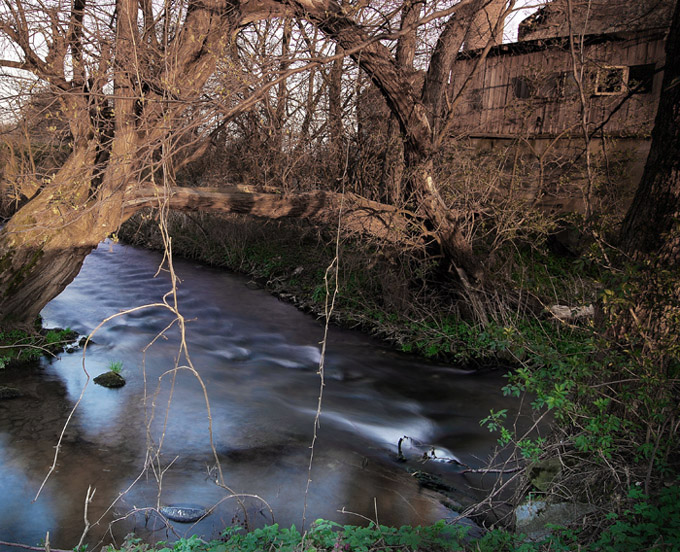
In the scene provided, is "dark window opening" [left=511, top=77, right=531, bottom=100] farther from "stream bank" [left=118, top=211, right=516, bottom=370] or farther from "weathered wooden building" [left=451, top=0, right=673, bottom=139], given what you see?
"stream bank" [left=118, top=211, right=516, bottom=370]

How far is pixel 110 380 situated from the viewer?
8812 millimetres

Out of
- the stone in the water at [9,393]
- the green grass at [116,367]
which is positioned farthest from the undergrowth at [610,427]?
the green grass at [116,367]

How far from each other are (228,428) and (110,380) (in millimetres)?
2396

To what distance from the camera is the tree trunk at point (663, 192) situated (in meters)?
4.47

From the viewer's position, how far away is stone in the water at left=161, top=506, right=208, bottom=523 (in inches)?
212

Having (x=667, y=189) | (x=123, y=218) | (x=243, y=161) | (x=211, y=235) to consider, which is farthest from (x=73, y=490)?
(x=211, y=235)

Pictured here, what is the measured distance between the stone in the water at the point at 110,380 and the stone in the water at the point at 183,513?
369cm

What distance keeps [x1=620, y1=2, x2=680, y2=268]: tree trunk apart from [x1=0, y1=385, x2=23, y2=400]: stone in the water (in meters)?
7.98

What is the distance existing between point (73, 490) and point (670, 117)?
6585mm

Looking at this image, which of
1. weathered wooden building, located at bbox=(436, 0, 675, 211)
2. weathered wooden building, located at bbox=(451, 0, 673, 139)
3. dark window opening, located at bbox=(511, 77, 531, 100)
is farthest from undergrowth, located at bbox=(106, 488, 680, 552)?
dark window opening, located at bbox=(511, 77, 531, 100)

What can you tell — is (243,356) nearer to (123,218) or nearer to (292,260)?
(123,218)

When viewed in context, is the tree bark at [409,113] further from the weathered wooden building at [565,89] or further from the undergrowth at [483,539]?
the undergrowth at [483,539]

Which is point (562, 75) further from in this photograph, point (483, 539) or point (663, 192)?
point (483, 539)

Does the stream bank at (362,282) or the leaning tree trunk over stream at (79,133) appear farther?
the stream bank at (362,282)
